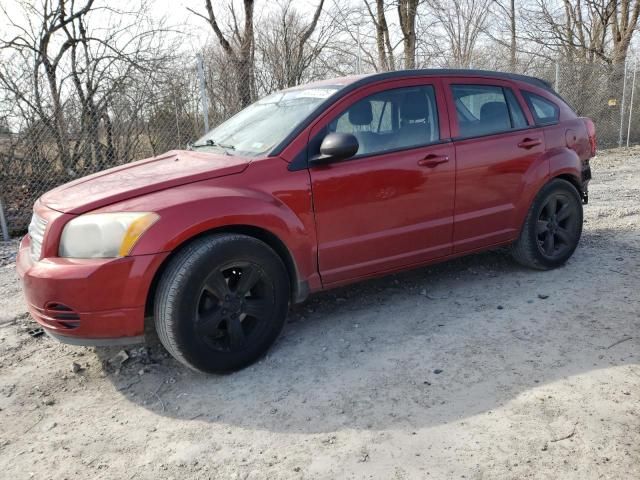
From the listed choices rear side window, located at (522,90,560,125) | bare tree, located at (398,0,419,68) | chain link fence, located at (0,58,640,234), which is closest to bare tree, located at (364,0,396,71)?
bare tree, located at (398,0,419,68)

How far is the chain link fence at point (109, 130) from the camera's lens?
6836 millimetres

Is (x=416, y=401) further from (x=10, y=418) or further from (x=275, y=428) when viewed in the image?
(x=10, y=418)

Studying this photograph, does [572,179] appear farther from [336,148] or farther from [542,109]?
[336,148]

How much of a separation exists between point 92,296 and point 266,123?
1728mm

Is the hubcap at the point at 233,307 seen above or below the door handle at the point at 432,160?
below

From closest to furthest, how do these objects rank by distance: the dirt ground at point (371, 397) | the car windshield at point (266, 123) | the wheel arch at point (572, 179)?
the dirt ground at point (371, 397)
the car windshield at point (266, 123)
the wheel arch at point (572, 179)

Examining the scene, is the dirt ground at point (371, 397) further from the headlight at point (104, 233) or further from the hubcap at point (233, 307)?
the headlight at point (104, 233)

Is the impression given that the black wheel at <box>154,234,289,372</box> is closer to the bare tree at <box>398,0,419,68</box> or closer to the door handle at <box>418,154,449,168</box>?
the door handle at <box>418,154,449,168</box>

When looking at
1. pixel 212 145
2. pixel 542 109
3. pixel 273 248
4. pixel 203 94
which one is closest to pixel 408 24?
pixel 203 94

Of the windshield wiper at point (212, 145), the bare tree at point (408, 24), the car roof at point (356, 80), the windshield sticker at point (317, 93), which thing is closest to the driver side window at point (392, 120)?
the car roof at point (356, 80)

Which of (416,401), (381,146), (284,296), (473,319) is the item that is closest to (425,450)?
(416,401)

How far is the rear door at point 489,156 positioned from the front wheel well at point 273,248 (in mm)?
1382

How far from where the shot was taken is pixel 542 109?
4422mm

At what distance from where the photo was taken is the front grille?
9.55ft
